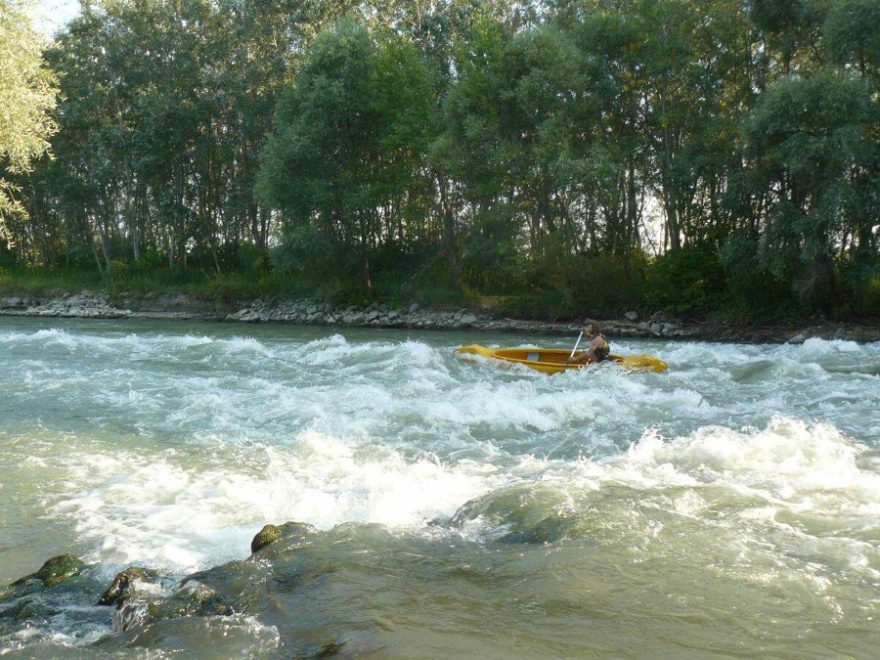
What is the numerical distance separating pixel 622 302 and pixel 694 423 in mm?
13402

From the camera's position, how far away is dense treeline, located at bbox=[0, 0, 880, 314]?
17.8 metres

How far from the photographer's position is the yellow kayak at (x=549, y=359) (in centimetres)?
1277

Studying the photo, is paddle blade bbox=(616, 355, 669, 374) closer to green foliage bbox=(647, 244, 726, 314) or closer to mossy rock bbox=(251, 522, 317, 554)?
mossy rock bbox=(251, 522, 317, 554)

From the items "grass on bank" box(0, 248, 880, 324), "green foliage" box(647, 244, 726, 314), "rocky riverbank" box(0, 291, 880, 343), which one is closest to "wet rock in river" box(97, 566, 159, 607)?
"rocky riverbank" box(0, 291, 880, 343)

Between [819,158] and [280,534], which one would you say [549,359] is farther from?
[280,534]

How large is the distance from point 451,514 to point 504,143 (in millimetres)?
17620

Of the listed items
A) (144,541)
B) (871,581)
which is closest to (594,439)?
(871,581)

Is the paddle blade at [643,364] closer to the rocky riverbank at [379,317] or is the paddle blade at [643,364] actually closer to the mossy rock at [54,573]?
the rocky riverbank at [379,317]

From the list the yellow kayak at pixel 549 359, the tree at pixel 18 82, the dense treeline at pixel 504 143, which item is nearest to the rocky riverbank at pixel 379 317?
the dense treeline at pixel 504 143

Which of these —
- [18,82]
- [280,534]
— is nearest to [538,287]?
[18,82]

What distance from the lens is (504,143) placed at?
22.2m

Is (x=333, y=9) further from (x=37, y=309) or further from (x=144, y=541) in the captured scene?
(x=144, y=541)

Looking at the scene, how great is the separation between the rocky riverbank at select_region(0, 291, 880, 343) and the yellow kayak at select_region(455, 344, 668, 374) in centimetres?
676

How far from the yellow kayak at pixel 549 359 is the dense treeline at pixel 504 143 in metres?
6.74
